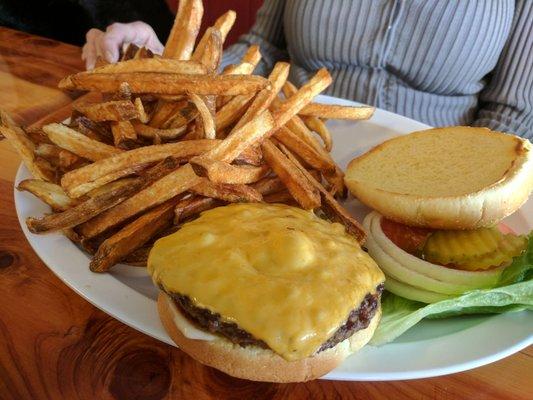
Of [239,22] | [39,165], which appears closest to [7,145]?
[39,165]

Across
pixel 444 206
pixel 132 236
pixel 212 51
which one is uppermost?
pixel 212 51

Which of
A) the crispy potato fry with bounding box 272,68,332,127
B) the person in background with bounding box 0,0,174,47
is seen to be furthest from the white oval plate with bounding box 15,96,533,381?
the person in background with bounding box 0,0,174,47

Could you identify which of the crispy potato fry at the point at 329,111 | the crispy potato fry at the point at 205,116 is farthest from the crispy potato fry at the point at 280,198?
the crispy potato fry at the point at 329,111

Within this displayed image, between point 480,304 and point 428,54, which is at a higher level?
point 428,54

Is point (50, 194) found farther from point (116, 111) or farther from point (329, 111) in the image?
point (329, 111)

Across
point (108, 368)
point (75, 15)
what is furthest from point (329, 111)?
point (75, 15)

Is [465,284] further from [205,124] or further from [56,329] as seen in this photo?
[56,329]

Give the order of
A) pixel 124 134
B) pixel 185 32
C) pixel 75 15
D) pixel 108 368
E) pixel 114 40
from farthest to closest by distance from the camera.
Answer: pixel 75 15 < pixel 114 40 < pixel 185 32 < pixel 124 134 < pixel 108 368
